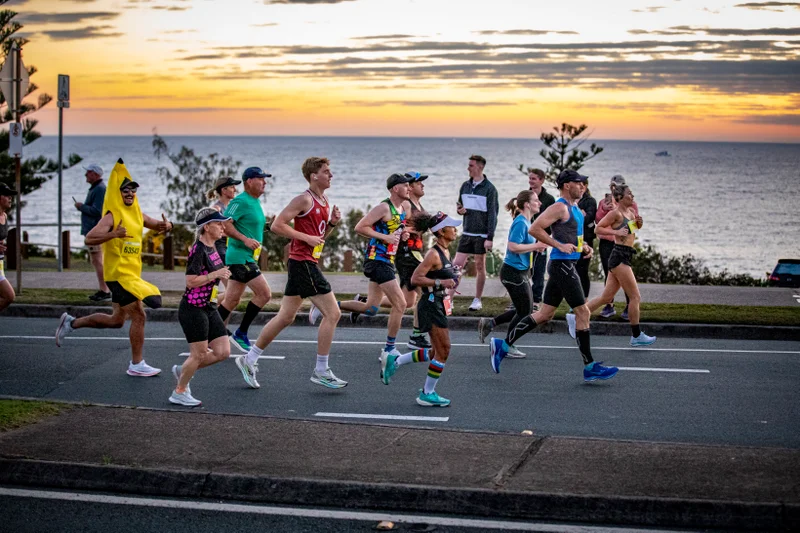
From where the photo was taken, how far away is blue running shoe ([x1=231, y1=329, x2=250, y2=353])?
11.4 meters

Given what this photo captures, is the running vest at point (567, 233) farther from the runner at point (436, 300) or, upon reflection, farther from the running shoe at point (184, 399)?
the running shoe at point (184, 399)

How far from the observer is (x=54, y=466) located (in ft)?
23.0

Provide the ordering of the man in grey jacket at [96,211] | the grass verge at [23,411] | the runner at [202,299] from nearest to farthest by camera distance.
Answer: the grass verge at [23,411] < the runner at [202,299] < the man in grey jacket at [96,211]

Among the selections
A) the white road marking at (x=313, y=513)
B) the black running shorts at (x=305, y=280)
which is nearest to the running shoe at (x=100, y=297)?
the black running shorts at (x=305, y=280)

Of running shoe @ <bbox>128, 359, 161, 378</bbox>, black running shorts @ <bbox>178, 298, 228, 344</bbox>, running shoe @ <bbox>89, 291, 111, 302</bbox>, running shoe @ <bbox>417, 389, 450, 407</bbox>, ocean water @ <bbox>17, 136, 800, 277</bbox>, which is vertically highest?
black running shorts @ <bbox>178, 298, 228, 344</bbox>

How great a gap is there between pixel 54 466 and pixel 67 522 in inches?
32.2

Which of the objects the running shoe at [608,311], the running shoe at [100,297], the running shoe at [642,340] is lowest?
the running shoe at [100,297]

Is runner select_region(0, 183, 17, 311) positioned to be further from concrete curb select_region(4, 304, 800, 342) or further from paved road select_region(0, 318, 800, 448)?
concrete curb select_region(4, 304, 800, 342)

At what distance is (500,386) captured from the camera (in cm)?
1011

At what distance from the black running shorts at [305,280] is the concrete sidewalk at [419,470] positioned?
1902 millimetres

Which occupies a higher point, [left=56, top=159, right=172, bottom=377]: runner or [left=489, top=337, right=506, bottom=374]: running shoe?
[left=56, top=159, right=172, bottom=377]: runner

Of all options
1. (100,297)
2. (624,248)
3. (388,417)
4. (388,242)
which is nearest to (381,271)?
(388,242)

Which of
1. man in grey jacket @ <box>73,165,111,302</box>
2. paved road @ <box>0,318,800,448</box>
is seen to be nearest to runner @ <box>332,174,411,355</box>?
paved road @ <box>0,318,800,448</box>

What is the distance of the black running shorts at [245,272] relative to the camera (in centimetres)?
1121
